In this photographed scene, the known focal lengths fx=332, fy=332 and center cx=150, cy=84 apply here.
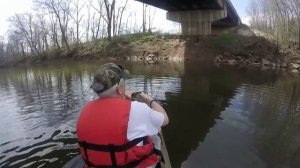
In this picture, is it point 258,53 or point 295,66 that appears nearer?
point 295,66

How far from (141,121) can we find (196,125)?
22.1ft

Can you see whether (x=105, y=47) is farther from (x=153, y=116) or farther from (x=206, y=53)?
(x=153, y=116)

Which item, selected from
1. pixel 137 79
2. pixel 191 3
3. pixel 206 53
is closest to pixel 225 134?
pixel 137 79

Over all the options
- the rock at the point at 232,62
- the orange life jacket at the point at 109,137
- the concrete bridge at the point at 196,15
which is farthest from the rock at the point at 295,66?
the orange life jacket at the point at 109,137

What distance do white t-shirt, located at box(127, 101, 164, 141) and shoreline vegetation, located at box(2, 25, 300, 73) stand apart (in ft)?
78.3

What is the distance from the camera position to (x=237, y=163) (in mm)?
6973

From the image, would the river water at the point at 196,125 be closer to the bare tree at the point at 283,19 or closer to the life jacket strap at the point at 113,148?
the life jacket strap at the point at 113,148

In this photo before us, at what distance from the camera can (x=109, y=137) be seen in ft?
9.99

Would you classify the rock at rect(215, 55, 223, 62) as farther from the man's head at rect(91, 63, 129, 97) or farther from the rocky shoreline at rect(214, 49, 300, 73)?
the man's head at rect(91, 63, 129, 97)

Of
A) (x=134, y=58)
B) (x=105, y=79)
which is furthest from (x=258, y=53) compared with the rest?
(x=105, y=79)

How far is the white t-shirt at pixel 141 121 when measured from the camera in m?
3.12

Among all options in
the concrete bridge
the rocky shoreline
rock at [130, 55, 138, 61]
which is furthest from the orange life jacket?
rock at [130, 55, 138, 61]

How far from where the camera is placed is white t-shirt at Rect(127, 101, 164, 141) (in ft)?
10.2

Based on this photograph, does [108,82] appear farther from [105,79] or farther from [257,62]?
[257,62]
